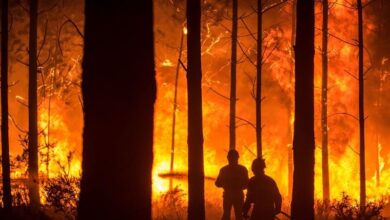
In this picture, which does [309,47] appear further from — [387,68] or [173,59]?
[387,68]

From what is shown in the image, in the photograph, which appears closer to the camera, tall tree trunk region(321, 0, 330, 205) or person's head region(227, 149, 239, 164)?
person's head region(227, 149, 239, 164)

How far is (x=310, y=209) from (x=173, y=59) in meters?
23.1

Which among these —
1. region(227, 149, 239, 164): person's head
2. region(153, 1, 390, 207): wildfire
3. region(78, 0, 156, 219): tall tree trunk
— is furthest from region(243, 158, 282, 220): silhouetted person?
region(153, 1, 390, 207): wildfire

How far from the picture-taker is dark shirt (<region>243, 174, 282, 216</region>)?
860cm

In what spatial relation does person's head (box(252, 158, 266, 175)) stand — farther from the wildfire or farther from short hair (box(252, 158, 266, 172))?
the wildfire

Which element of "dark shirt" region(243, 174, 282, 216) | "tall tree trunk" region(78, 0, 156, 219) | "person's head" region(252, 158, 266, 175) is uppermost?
"tall tree trunk" region(78, 0, 156, 219)

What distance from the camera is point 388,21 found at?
→ 31.1 meters

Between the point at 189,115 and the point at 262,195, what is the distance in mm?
2471

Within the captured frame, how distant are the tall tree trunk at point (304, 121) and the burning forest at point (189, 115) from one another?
2cm

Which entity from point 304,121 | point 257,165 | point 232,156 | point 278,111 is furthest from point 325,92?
point 278,111

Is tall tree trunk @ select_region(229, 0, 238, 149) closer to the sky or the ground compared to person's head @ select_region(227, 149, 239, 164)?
closer to the sky

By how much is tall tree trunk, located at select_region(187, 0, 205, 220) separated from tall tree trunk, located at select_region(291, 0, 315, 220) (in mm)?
2019

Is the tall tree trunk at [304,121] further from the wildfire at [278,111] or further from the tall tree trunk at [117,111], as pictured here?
the wildfire at [278,111]

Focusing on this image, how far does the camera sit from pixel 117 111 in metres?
3.25
